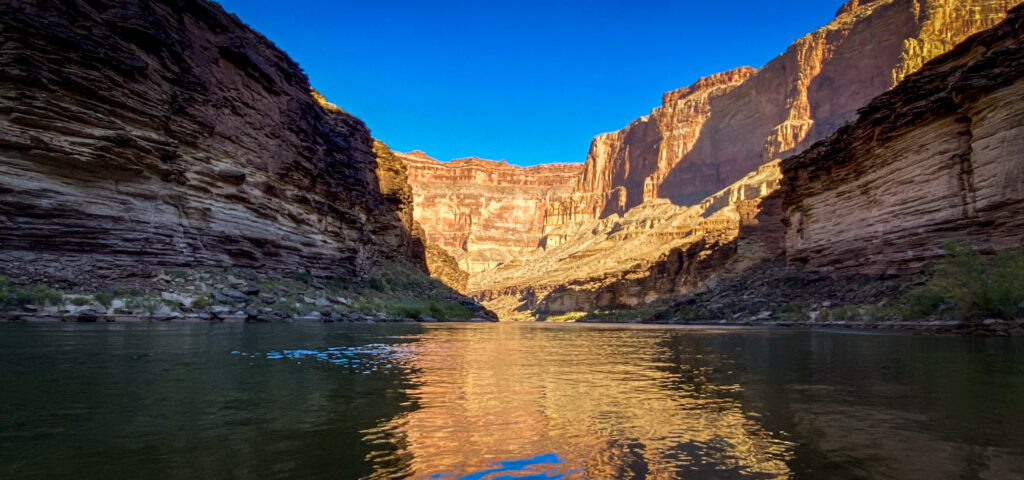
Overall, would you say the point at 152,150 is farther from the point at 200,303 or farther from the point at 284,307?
the point at 284,307

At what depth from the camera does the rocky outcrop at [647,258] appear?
2106 inches

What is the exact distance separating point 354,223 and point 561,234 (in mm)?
127582

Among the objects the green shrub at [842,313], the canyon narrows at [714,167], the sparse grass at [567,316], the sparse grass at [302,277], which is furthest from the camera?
the sparse grass at [567,316]

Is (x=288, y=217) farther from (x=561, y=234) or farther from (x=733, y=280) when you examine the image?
(x=561, y=234)

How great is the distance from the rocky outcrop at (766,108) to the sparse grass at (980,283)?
7829 cm

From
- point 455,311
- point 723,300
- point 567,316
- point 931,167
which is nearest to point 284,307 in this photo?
point 455,311

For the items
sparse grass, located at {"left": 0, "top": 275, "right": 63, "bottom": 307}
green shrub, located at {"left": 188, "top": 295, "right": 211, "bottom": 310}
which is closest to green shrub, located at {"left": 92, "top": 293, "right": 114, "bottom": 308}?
sparse grass, located at {"left": 0, "top": 275, "right": 63, "bottom": 307}

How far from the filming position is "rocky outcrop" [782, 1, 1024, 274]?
71.4ft

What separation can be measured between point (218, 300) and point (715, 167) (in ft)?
442

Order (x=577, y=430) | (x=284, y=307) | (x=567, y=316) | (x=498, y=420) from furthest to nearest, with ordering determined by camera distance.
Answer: (x=567, y=316)
(x=284, y=307)
(x=498, y=420)
(x=577, y=430)

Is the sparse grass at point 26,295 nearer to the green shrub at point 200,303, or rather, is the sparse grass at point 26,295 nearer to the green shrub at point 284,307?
the green shrub at point 200,303

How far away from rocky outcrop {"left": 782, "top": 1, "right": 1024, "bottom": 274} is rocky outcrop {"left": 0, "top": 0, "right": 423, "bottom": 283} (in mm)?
35072

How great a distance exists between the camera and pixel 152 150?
85.9 ft

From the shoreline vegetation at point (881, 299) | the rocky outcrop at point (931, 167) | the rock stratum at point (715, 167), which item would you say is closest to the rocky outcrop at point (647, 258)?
the rock stratum at point (715, 167)
